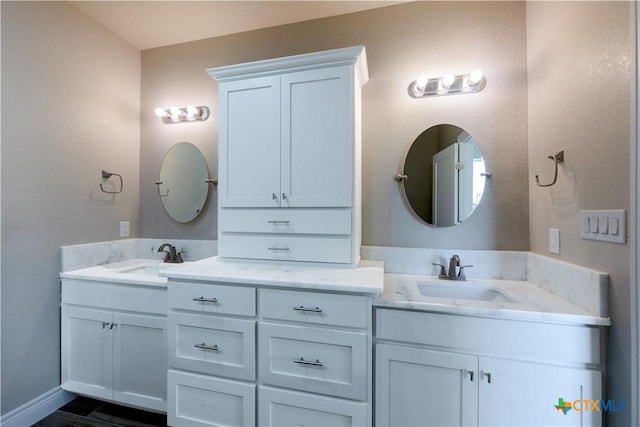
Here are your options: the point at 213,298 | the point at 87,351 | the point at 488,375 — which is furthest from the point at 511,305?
the point at 87,351

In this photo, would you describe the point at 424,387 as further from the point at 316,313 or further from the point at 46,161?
the point at 46,161

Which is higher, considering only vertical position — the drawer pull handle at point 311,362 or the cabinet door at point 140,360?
the drawer pull handle at point 311,362

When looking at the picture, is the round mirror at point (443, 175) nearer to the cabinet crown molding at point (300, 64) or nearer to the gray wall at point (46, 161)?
the cabinet crown molding at point (300, 64)

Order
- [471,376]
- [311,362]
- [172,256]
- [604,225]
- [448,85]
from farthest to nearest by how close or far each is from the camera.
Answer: [172,256], [448,85], [311,362], [471,376], [604,225]

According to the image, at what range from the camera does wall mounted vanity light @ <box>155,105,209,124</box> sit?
2.16 m

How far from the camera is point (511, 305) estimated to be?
3.86 feet

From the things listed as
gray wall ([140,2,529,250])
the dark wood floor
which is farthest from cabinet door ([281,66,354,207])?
the dark wood floor

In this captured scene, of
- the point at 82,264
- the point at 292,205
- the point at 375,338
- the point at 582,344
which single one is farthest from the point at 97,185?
the point at 582,344

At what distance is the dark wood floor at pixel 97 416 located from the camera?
5.33 ft

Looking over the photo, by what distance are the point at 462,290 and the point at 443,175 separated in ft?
2.30

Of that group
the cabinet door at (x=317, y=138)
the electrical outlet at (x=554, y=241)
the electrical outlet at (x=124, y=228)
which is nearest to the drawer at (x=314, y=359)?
the cabinet door at (x=317, y=138)

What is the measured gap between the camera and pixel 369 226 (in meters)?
1.83

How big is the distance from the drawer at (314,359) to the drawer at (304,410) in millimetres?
35

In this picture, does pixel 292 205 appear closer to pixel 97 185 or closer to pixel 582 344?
pixel 582 344
